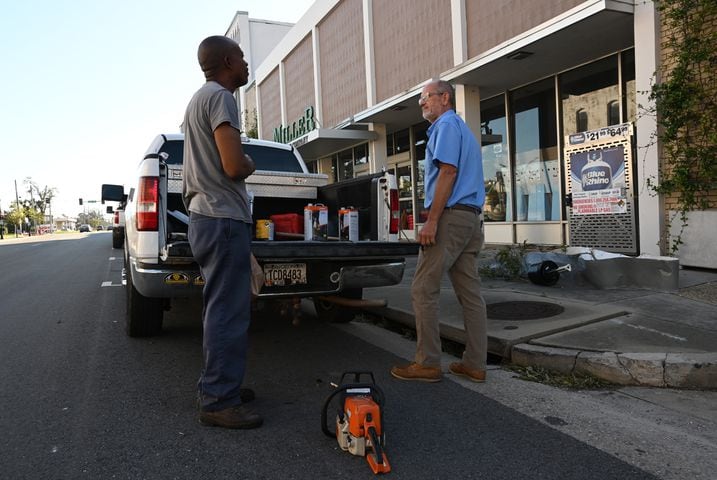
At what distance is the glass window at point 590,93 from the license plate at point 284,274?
285 inches

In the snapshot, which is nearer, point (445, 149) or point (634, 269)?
point (445, 149)

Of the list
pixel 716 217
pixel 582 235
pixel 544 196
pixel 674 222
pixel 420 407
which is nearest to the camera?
pixel 420 407

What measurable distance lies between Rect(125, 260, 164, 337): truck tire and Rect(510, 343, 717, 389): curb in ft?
10.9

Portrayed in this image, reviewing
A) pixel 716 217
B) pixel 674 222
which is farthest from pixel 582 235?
pixel 716 217

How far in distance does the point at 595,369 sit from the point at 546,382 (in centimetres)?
37

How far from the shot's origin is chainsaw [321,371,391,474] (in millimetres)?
2361

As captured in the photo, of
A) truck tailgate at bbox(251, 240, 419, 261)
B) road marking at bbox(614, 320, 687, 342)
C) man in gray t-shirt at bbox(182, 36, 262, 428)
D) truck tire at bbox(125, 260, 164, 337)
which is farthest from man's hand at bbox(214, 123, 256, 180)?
road marking at bbox(614, 320, 687, 342)

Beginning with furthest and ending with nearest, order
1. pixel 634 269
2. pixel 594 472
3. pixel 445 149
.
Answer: pixel 634 269
pixel 445 149
pixel 594 472

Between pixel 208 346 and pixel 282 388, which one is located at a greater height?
pixel 208 346

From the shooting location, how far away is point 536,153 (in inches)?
415

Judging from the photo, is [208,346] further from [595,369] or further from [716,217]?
[716,217]

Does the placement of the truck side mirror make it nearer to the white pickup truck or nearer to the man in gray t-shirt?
the white pickup truck

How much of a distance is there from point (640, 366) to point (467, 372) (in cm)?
116

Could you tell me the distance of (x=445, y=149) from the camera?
135 inches
